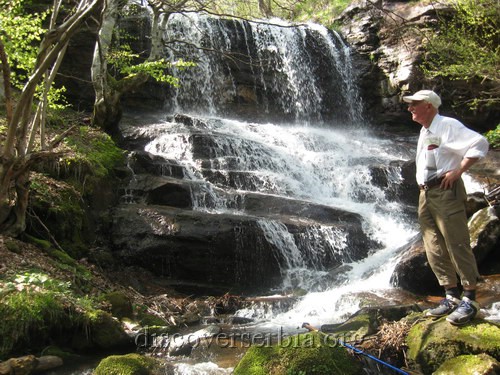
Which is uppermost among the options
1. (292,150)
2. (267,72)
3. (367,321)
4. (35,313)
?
(267,72)

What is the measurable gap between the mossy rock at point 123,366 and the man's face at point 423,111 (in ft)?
10.7

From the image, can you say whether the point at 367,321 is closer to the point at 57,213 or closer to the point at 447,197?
the point at 447,197

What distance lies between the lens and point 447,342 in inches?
145

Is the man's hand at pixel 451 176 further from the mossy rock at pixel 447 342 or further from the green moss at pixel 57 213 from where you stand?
the green moss at pixel 57 213

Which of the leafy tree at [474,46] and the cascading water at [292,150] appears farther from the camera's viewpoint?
the leafy tree at [474,46]

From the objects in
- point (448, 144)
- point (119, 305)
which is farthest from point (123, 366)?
point (448, 144)

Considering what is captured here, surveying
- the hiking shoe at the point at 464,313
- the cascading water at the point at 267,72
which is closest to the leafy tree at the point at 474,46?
the cascading water at the point at 267,72

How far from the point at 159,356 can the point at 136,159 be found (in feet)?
21.0

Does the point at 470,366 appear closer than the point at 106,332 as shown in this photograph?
Yes

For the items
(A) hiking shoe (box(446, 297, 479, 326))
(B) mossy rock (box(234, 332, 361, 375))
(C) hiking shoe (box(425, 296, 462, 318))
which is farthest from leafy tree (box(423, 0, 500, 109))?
(B) mossy rock (box(234, 332, 361, 375))

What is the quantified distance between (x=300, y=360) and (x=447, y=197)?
180 cm

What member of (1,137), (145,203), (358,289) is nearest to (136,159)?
(145,203)

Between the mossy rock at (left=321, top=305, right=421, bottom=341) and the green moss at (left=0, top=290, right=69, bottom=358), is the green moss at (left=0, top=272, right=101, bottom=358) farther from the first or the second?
the mossy rock at (left=321, top=305, right=421, bottom=341)

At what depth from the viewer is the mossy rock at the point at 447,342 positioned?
3559 mm
